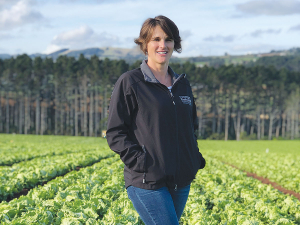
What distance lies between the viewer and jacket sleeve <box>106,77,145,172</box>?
2.60 m

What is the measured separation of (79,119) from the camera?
6806 cm

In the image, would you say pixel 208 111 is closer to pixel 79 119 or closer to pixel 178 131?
pixel 79 119

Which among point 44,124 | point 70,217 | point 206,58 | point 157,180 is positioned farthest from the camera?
point 206,58

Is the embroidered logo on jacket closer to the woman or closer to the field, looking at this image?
the woman

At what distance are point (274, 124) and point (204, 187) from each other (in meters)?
72.0

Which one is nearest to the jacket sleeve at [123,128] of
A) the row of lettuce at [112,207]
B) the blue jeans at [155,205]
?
the blue jeans at [155,205]

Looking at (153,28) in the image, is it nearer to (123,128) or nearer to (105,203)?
(123,128)

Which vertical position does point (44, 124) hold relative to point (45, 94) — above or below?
below

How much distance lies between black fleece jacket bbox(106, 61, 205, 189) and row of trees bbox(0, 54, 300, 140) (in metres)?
57.0

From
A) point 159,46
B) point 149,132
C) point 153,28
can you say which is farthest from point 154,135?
point 153,28

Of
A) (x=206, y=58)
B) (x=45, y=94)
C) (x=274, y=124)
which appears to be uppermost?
(x=206, y=58)

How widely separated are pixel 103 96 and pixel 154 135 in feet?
215

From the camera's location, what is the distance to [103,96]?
6744 cm

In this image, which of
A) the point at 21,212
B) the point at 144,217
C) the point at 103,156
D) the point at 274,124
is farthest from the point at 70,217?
the point at 274,124
